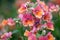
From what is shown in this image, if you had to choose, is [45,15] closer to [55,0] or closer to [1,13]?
[55,0]

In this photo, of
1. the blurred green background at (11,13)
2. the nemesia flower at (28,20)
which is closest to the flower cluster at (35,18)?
the nemesia flower at (28,20)

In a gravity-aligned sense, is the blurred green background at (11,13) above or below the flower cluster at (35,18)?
above

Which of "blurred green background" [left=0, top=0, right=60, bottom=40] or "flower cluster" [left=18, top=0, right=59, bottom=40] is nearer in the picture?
"flower cluster" [left=18, top=0, right=59, bottom=40]

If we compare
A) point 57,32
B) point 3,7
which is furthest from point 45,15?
point 3,7

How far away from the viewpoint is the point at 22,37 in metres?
2.28

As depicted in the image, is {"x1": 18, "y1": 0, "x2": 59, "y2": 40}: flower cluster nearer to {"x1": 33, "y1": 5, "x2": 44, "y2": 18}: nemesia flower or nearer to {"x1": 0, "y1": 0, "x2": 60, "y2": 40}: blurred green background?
{"x1": 33, "y1": 5, "x2": 44, "y2": 18}: nemesia flower

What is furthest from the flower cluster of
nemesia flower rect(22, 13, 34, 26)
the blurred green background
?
the blurred green background

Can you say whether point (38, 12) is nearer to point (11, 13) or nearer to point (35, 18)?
point (35, 18)

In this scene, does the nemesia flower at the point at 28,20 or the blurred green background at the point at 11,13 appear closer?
the nemesia flower at the point at 28,20

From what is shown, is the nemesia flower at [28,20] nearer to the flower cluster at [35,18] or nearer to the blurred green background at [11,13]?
the flower cluster at [35,18]

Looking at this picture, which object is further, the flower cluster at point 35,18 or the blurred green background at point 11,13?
the blurred green background at point 11,13

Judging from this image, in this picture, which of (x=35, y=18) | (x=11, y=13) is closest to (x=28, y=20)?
(x=35, y=18)

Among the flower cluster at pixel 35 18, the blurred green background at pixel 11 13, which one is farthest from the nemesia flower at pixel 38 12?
the blurred green background at pixel 11 13

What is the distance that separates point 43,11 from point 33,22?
12 cm
